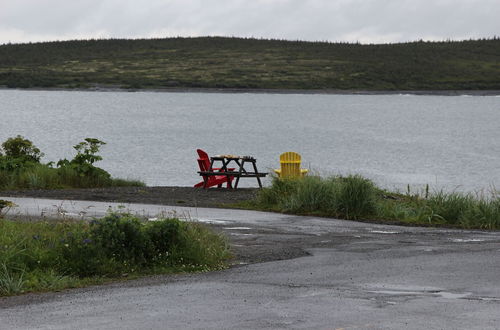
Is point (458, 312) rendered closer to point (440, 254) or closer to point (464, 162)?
point (440, 254)

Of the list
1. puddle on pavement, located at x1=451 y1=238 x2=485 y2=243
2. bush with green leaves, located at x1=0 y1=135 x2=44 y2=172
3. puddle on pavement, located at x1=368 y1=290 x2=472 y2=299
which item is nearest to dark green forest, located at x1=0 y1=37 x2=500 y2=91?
bush with green leaves, located at x1=0 y1=135 x2=44 y2=172

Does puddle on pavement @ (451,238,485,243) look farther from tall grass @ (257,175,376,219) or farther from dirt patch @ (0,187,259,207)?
dirt patch @ (0,187,259,207)

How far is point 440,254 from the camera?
43.8 ft

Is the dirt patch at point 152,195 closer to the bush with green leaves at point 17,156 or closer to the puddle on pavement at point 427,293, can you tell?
the bush with green leaves at point 17,156

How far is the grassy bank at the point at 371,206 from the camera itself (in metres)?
18.1

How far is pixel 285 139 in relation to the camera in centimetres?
7856

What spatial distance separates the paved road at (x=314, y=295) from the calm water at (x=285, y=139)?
12.1 metres

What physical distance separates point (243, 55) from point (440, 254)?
152944 mm

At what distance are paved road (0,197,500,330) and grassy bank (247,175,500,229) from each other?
3.31 meters

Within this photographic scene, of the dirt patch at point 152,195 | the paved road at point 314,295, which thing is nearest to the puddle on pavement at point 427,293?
the paved road at point 314,295

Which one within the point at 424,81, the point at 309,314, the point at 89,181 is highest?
the point at 424,81

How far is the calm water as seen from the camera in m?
48.9

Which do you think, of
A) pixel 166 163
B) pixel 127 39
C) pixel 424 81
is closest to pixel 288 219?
pixel 166 163

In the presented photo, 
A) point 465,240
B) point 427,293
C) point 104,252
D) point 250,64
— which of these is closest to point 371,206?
point 465,240
